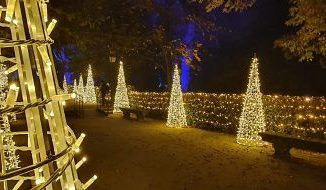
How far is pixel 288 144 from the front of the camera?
34.4 ft

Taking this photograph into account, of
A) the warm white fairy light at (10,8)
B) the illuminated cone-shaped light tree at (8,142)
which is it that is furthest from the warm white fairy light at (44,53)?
the illuminated cone-shaped light tree at (8,142)

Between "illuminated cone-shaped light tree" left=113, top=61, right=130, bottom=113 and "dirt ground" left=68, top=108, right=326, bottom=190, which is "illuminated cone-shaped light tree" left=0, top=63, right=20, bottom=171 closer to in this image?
"dirt ground" left=68, top=108, right=326, bottom=190

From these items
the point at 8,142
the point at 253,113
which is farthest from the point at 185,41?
the point at 8,142

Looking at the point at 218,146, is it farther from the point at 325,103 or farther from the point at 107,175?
the point at 107,175

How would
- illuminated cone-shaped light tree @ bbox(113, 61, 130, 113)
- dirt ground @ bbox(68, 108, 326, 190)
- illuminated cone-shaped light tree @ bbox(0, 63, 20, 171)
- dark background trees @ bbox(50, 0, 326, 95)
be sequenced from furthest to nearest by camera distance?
illuminated cone-shaped light tree @ bbox(113, 61, 130, 113), dirt ground @ bbox(68, 108, 326, 190), dark background trees @ bbox(50, 0, 326, 95), illuminated cone-shaped light tree @ bbox(0, 63, 20, 171)

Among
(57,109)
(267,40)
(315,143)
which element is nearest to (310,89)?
(267,40)

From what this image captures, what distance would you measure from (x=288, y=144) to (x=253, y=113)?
2228 mm

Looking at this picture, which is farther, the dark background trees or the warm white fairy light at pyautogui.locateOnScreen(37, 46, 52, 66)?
the dark background trees

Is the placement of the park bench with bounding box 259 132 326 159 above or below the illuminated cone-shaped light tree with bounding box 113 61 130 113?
below

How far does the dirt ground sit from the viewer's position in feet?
26.2

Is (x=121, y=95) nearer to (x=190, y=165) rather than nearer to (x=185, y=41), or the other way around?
(x=185, y=41)

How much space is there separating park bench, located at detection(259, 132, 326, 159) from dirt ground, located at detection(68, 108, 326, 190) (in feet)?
1.06

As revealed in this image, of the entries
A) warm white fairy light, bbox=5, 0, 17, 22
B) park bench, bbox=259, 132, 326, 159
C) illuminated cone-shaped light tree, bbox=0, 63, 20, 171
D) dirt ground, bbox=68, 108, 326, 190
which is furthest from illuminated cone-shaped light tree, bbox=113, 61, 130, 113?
warm white fairy light, bbox=5, 0, 17, 22

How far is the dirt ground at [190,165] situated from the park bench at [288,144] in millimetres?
324
